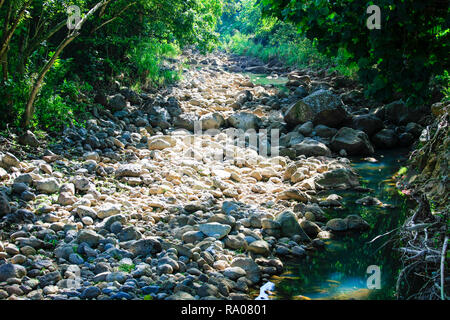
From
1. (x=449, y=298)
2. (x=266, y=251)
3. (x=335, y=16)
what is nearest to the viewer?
(x=449, y=298)

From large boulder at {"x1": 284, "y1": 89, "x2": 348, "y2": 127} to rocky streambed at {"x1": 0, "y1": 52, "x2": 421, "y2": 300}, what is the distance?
0.02 meters

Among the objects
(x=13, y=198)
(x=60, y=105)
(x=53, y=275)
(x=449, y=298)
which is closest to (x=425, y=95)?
(x=449, y=298)

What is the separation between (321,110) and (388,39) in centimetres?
612

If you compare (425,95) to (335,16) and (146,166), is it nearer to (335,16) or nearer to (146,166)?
A: (335,16)

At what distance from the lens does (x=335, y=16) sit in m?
4.29

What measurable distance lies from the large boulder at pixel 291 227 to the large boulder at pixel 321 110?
17.1 ft

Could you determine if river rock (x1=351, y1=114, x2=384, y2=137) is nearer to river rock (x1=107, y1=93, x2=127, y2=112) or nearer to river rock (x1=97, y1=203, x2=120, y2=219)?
river rock (x1=107, y1=93, x2=127, y2=112)

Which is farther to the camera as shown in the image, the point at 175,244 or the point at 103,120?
the point at 103,120

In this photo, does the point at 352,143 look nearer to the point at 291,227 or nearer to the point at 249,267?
the point at 291,227

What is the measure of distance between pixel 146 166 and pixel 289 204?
228 centimetres

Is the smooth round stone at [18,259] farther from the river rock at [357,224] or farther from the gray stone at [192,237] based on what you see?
the river rock at [357,224]

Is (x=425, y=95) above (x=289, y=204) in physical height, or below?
above

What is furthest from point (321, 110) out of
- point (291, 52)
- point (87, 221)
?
point (291, 52)

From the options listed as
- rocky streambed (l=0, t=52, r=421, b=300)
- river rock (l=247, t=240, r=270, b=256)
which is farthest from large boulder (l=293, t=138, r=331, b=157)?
river rock (l=247, t=240, r=270, b=256)
